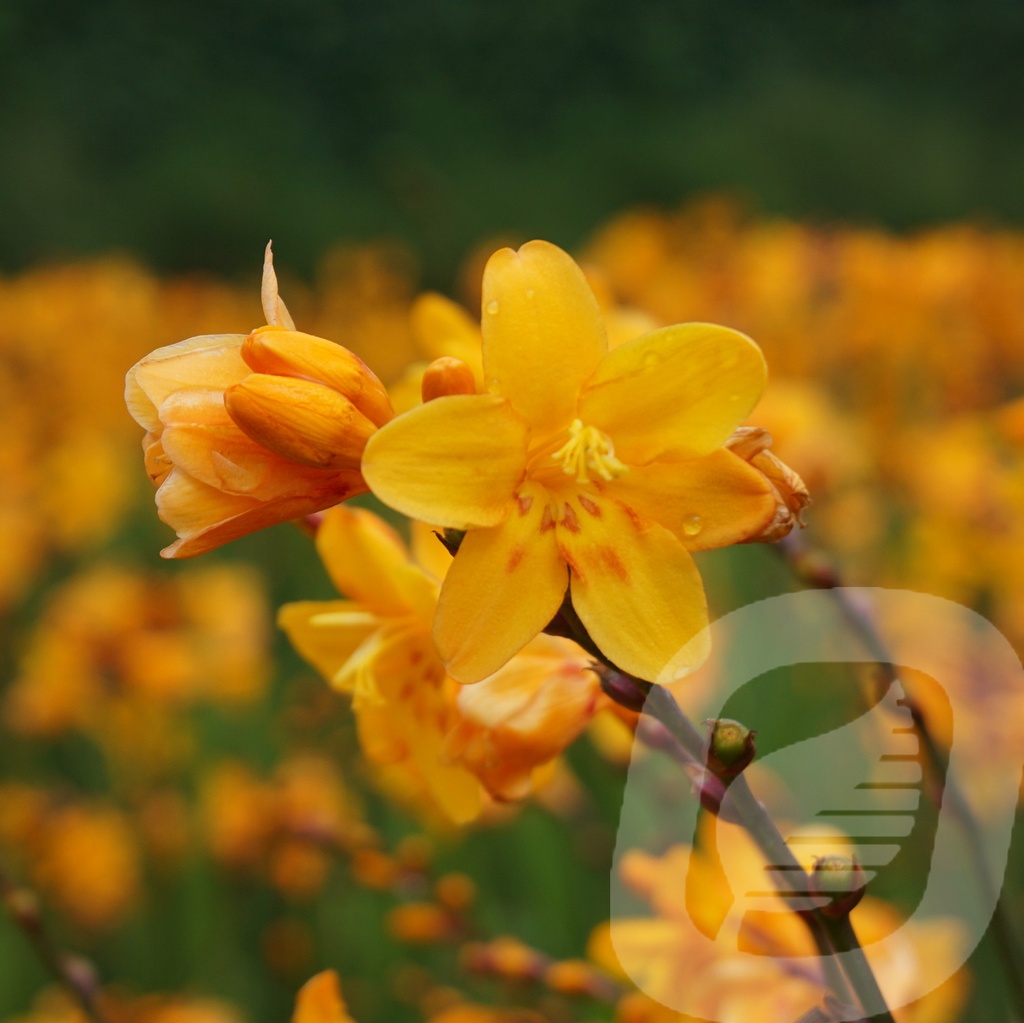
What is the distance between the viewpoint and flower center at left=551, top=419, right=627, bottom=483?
1.78 ft

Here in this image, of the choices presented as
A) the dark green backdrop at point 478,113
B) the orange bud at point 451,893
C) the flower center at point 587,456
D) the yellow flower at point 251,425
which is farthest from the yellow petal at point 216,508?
the dark green backdrop at point 478,113

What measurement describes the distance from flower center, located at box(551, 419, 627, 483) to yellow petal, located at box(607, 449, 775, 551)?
1cm

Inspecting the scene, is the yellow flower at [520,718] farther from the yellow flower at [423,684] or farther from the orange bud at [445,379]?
the orange bud at [445,379]

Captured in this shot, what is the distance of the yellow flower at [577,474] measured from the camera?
50 cm

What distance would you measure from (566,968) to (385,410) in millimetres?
451

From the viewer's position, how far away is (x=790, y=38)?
29.1 feet

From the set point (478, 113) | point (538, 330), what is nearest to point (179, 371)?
point (538, 330)

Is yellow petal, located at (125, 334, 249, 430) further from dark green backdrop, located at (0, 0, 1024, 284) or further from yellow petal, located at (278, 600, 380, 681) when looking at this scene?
dark green backdrop, located at (0, 0, 1024, 284)

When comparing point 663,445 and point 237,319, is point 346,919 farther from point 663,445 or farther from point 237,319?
point 237,319

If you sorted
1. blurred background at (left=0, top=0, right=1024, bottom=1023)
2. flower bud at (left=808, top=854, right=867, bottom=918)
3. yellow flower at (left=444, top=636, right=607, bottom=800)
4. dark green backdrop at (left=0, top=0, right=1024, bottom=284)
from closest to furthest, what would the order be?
flower bud at (left=808, top=854, right=867, bottom=918) < yellow flower at (left=444, top=636, right=607, bottom=800) < blurred background at (left=0, top=0, right=1024, bottom=1023) < dark green backdrop at (left=0, top=0, right=1024, bottom=284)

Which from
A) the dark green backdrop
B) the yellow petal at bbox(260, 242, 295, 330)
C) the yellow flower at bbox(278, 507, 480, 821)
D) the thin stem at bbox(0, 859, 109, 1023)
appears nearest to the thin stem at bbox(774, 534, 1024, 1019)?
the yellow flower at bbox(278, 507, 480, 821)

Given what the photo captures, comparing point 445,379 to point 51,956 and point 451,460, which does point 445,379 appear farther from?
point 51,956

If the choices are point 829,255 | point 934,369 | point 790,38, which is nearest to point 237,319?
point 829,255

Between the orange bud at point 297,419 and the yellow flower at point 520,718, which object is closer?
the orange bud at point 297,419
